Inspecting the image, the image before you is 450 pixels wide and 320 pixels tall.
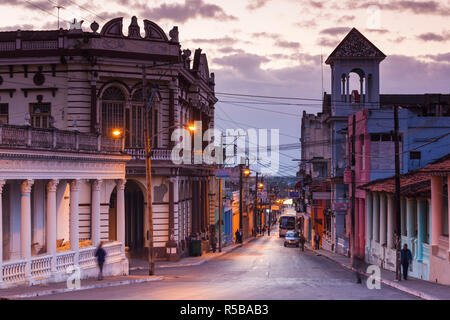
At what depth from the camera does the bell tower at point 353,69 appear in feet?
210

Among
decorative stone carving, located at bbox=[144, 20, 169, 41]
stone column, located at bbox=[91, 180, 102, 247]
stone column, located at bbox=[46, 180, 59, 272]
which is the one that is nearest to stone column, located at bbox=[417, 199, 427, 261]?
stone column, located at bbox=[91, 180, 102, 247]

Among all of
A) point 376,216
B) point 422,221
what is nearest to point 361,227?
point 376,216

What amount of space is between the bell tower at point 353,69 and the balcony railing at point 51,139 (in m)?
36.0

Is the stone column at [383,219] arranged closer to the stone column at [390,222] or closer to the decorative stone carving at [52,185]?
the stone column at [390,222]

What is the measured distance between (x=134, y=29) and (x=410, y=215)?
2111 centimetres

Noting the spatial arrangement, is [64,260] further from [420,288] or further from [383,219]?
[383,219]

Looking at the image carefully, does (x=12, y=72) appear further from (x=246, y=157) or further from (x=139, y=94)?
(x=246, y=157)

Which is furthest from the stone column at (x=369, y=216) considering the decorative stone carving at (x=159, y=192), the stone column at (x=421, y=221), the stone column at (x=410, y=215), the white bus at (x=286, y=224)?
the white bus at (x=286, y=224)

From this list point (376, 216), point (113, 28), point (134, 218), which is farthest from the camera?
point (134, 218)

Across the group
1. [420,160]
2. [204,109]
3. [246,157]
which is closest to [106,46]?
[204,109]

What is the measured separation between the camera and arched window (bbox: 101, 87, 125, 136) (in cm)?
4394

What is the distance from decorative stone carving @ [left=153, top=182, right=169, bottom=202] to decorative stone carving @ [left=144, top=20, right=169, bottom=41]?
31.2 ft

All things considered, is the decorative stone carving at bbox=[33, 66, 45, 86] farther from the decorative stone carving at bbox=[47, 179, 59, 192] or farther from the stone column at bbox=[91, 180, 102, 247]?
the decorative stone carving at bbox=[47, 179, 59, 192]

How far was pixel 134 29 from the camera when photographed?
145 feet
